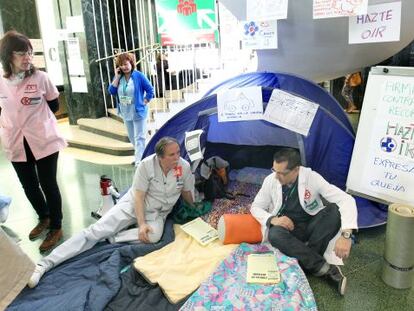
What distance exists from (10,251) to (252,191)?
6.65 feet

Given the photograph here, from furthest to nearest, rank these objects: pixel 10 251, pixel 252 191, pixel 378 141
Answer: pixel 252 191, pixel 378 141, pixel 10 251

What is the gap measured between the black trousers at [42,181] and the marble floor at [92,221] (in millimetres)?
208

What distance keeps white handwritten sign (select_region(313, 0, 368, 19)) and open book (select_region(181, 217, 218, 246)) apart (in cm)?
139

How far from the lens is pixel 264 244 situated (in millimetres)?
2059

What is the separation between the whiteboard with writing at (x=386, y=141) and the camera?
6.89 ft

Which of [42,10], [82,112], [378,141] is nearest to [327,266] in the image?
[378,141]

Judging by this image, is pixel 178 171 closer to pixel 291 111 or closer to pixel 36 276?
pixel 291 111

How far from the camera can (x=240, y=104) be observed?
239 cm

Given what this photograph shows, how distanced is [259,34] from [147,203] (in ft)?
4.39

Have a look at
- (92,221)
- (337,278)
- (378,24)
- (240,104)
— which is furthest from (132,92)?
(337,278)

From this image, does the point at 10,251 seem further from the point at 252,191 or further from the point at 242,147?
the point at 242,147

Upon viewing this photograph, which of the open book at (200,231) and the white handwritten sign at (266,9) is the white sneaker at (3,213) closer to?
the open book at (200,231)

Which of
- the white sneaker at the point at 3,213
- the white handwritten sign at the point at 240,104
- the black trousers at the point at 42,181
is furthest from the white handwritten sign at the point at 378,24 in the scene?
the white sneaker at the point at 3,213

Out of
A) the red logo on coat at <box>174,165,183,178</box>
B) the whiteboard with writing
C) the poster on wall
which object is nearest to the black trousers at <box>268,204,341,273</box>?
the whiteboard with writing
